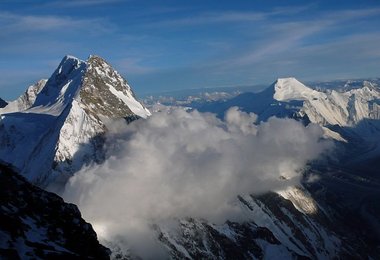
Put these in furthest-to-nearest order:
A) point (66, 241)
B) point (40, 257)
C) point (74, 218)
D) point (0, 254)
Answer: point (74, 218) → point (66, 241) → point (40, 257) → point (0, 254)

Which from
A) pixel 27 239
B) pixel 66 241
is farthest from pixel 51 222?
pixel 27 239

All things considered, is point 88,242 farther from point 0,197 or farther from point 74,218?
point 0,197

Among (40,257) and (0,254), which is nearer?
(0,254)

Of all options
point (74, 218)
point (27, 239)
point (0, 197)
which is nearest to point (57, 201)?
point (74, 218)

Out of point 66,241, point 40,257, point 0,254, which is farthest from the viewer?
point 66,241

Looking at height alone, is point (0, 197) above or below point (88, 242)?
above

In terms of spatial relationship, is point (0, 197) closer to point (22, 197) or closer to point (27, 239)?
point (22, 197)
